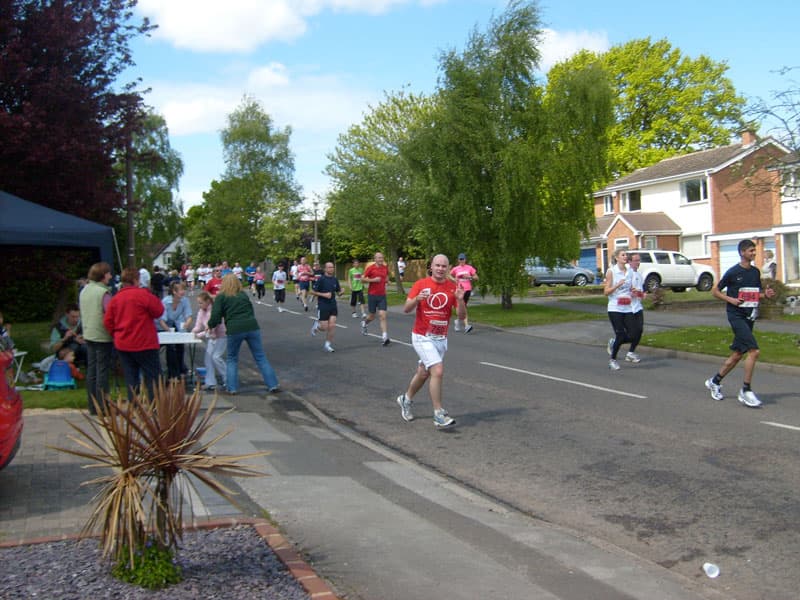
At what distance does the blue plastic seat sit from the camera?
1158 cm

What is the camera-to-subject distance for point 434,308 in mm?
9141

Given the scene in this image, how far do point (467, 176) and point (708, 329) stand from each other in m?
9.30

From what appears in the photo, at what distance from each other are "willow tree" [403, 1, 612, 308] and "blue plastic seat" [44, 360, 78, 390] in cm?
1556

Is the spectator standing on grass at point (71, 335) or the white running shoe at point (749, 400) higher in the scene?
the spectator standing on grass at point (71, 335)

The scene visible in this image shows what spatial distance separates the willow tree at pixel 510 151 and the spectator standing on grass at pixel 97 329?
16.7 metres

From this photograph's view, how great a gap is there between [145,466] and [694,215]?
46.5m

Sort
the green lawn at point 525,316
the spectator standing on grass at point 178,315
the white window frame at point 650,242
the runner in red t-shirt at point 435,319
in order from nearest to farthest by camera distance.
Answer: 1. the runner in red t-shirt at point 435,319
2. the spectator standing on grass at point 178,315
3. the green lawn at point 525,316
4. the white window frame at point 650,242

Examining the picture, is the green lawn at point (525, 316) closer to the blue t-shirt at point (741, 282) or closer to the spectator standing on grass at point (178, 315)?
the spectator standing on grass at point (178, 315)

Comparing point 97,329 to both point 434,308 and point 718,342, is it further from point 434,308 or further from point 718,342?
point 718,342

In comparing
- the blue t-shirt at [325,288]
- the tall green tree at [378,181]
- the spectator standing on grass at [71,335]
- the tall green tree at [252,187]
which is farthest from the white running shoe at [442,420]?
the tall green tree at [252,187]

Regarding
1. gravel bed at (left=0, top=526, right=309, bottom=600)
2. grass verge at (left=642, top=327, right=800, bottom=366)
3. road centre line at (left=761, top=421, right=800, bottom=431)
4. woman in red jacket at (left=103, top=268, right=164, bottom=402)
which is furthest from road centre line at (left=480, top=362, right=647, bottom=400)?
gravel bed at (left=0, top=526, right=309, bottom=600)

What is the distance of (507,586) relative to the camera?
15.0 ft

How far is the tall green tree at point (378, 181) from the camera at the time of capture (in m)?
38.9

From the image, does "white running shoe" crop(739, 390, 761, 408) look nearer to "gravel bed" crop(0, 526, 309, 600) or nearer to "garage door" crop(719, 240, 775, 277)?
"gravel bed" crop(0, 526, 309, 600)
